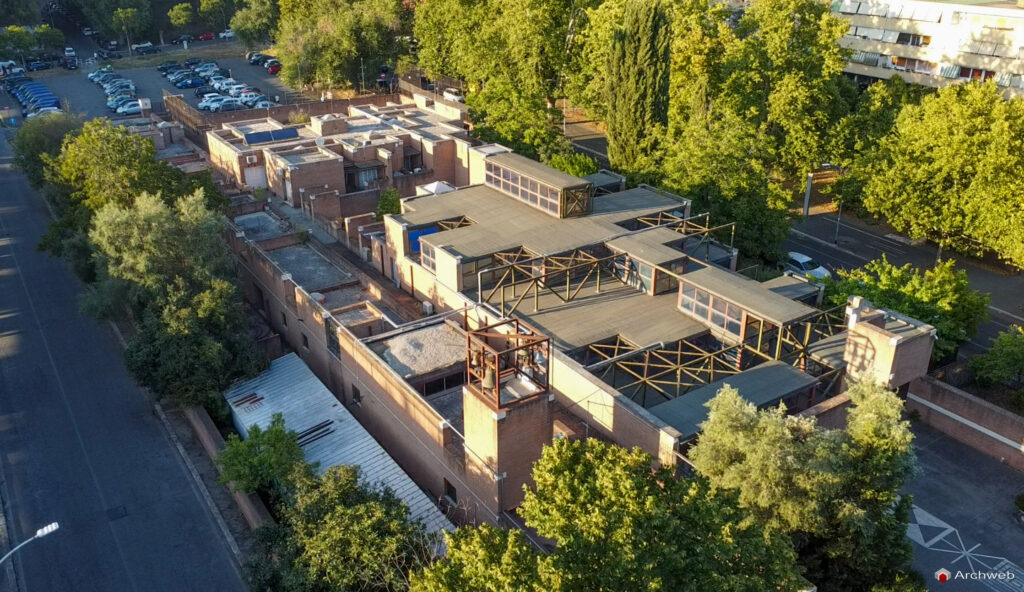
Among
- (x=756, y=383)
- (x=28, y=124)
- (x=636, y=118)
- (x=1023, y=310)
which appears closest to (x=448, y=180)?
(x=636, y=118)

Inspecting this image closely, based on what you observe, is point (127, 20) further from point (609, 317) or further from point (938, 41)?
point (609, 317)

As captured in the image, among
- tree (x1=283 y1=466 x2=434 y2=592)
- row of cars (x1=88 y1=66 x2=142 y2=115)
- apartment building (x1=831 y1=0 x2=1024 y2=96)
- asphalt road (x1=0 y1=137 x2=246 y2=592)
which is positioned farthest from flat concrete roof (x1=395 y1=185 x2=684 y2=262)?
row of cars (x1=88 y1=66 x2=142 y2=115)

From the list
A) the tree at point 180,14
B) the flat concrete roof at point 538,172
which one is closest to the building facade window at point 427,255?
the flat concrete roof at point 538,172

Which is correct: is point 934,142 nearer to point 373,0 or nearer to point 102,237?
point 102,237

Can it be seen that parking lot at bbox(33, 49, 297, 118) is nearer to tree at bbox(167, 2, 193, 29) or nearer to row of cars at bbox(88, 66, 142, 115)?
row of cars at bbox(88, 66, 142, 115)

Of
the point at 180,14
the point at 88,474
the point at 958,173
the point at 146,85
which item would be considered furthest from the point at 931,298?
the point at 180,14

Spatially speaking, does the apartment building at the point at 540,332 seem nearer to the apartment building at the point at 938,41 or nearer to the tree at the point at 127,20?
the apartment building at the point at 938,41
